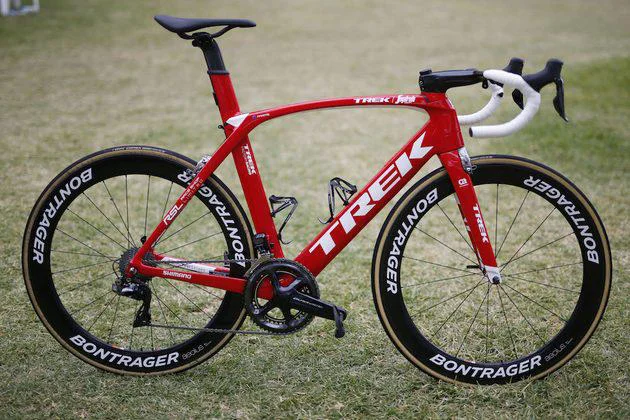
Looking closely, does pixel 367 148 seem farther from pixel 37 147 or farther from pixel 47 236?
pixel 47 236

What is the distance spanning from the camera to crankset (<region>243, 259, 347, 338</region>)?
291 cm

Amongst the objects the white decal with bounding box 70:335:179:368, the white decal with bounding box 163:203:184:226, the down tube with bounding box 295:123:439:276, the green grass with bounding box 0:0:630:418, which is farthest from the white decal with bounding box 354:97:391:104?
the white decal with bounding box 70:335:179:368

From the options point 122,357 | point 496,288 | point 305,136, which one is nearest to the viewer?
point 122,357

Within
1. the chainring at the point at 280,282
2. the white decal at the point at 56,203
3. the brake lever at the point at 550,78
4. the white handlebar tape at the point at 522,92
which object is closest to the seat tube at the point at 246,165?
the chainring at the point at 280,282

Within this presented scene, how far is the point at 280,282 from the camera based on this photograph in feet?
9.70

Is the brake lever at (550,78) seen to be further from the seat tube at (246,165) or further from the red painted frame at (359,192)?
the seat tube at (246,165)

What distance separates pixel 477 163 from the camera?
111 inches

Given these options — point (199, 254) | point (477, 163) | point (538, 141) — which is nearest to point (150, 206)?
point (199, 254)

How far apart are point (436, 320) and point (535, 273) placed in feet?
3.17

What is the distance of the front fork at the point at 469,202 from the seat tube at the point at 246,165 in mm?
820

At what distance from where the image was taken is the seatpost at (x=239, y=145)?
2777 millimetres

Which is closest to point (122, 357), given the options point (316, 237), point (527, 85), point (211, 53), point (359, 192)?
point (316, 237)

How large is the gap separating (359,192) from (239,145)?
57 centimetres

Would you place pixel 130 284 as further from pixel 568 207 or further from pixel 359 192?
pixel 568 207
